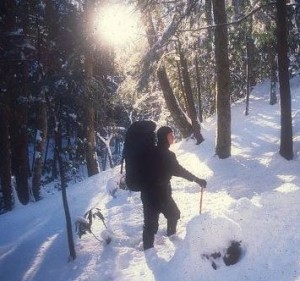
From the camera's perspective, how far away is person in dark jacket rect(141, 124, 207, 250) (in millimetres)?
6672

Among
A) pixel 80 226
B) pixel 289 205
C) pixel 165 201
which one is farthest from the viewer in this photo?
pixel 80 226

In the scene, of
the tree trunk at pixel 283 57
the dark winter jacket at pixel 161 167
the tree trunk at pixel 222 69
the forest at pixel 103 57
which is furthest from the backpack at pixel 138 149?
the tree trunk at pixel 222 69

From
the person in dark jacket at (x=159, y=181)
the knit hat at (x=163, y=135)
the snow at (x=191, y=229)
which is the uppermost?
the knit hat at (x=163, y=135)

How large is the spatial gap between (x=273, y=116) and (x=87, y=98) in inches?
550

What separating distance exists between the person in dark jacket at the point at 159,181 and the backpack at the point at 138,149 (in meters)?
0.12

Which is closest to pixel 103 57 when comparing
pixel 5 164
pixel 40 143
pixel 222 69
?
pixel 40 143

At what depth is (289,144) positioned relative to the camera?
37.4 feet

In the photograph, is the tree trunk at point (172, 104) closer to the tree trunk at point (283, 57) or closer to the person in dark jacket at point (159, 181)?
the tree trunk at point (283, 57)

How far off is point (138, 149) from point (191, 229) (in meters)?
1.50

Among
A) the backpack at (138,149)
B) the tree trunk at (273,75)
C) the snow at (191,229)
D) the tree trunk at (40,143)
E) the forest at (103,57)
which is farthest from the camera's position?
the tree trunk at (273,75)

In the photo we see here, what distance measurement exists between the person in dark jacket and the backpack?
0.39 feet

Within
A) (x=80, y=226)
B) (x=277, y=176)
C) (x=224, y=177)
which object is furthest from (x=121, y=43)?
(x=80, y=226)

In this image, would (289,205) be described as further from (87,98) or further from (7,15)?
(7,15)

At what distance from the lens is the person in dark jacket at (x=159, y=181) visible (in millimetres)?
6672
